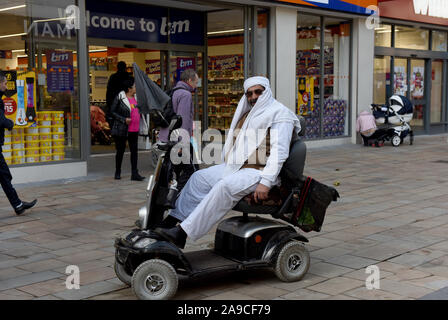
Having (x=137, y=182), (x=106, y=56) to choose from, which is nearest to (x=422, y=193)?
(x=137, y=182)

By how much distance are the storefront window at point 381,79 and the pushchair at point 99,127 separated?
7.65m

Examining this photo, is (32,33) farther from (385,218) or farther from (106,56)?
(385,218)

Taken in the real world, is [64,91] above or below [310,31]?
below

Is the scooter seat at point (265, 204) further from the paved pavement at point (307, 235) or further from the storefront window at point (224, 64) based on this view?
the storefront window at point (224, 64)

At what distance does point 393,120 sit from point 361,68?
65.1 inches

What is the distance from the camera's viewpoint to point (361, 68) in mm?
15891

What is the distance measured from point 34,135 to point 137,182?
73.0 inches

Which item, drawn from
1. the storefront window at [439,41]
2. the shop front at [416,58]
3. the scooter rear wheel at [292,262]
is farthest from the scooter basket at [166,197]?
the storefront window at [439,41]

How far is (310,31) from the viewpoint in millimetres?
14859

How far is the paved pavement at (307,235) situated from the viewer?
4406mm

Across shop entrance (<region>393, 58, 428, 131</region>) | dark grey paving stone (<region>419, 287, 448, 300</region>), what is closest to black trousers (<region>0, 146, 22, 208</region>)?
dark grey paving stone (<region>419, 287, 448, 300</region>)

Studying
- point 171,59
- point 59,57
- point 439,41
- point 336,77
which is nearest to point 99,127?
point 171,59

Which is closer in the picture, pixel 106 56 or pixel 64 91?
pixel 64 91
